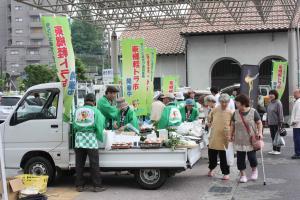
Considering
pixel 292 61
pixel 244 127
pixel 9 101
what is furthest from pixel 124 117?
pixel 292 61

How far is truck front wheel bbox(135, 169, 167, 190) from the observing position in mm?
9258

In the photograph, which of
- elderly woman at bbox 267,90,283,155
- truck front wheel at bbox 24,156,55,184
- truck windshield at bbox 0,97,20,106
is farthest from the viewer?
truck windshield at bbox 0,97,20,106

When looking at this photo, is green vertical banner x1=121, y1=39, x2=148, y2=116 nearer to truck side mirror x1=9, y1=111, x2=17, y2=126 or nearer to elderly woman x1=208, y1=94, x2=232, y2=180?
elderly woman x1=208, y1=94, x2=232, y2=180

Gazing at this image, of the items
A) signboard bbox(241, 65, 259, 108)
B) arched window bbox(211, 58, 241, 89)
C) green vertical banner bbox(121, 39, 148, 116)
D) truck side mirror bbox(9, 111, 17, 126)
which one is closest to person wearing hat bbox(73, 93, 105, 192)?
truck side mirror bbox(9, 111, 17, 126)

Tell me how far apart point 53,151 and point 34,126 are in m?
0.61

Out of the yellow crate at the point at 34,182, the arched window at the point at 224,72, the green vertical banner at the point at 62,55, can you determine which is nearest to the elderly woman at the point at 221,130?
the green vertical banner at the point at 62,55

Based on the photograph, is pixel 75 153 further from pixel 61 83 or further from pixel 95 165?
pixel 61 83

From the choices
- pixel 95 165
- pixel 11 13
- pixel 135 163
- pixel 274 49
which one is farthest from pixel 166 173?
pixel 11 13

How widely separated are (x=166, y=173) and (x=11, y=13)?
90.1 m

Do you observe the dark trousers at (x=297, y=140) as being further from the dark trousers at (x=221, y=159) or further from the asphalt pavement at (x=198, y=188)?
the dark trousers at (x=221, y=159)

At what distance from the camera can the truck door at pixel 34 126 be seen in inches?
374

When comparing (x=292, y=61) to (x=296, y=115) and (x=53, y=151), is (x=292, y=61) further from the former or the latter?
(x=53, y=151)

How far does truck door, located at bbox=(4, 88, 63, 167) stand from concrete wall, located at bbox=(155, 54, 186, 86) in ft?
86.2

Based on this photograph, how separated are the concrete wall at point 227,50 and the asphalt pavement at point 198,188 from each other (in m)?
21.1
